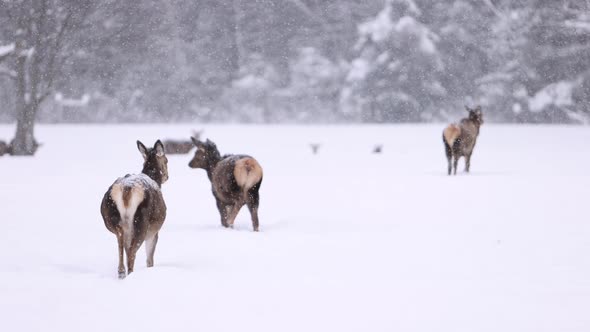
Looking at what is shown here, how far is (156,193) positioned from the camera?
25.5 ft

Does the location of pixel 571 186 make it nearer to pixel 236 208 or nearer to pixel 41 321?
pixel 236 208

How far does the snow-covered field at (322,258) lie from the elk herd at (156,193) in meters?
0.31

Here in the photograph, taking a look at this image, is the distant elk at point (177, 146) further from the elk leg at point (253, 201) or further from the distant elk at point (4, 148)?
the elk leg at point (253, 201)

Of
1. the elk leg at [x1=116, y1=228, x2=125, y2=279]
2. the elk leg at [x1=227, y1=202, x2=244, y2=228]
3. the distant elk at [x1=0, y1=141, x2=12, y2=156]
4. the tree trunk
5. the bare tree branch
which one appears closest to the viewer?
the elk leg at [x1=116, y1=228, x2=125, y2=279]

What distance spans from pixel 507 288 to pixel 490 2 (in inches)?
2007

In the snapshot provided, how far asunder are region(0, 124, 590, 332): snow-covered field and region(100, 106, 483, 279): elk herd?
31 centimetres

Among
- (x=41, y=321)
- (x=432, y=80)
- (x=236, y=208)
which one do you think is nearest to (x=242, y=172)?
(x=236, y=208)

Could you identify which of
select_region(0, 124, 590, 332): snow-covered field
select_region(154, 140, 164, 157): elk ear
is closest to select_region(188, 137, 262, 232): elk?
select_region(0, 124, 590, 332): snow-covered field

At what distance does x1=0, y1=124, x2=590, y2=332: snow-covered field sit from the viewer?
6219mm

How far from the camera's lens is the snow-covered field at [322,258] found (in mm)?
6219

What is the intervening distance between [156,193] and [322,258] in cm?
207

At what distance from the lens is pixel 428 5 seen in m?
55.0

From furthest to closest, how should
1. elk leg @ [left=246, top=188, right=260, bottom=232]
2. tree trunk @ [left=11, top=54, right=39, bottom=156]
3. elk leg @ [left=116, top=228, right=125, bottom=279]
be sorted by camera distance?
tree trunk @ [left=11, top=54, right=39, bottom=156] → elk leg @ [left=246, top=188, right=260, bottom=232] → elk leg @ [left=116, top=228, right=125, bottom=279]

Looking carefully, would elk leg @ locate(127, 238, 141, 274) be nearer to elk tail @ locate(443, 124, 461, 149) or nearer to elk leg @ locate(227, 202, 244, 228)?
elk leg @ locate(227, 202, 244, 228)
